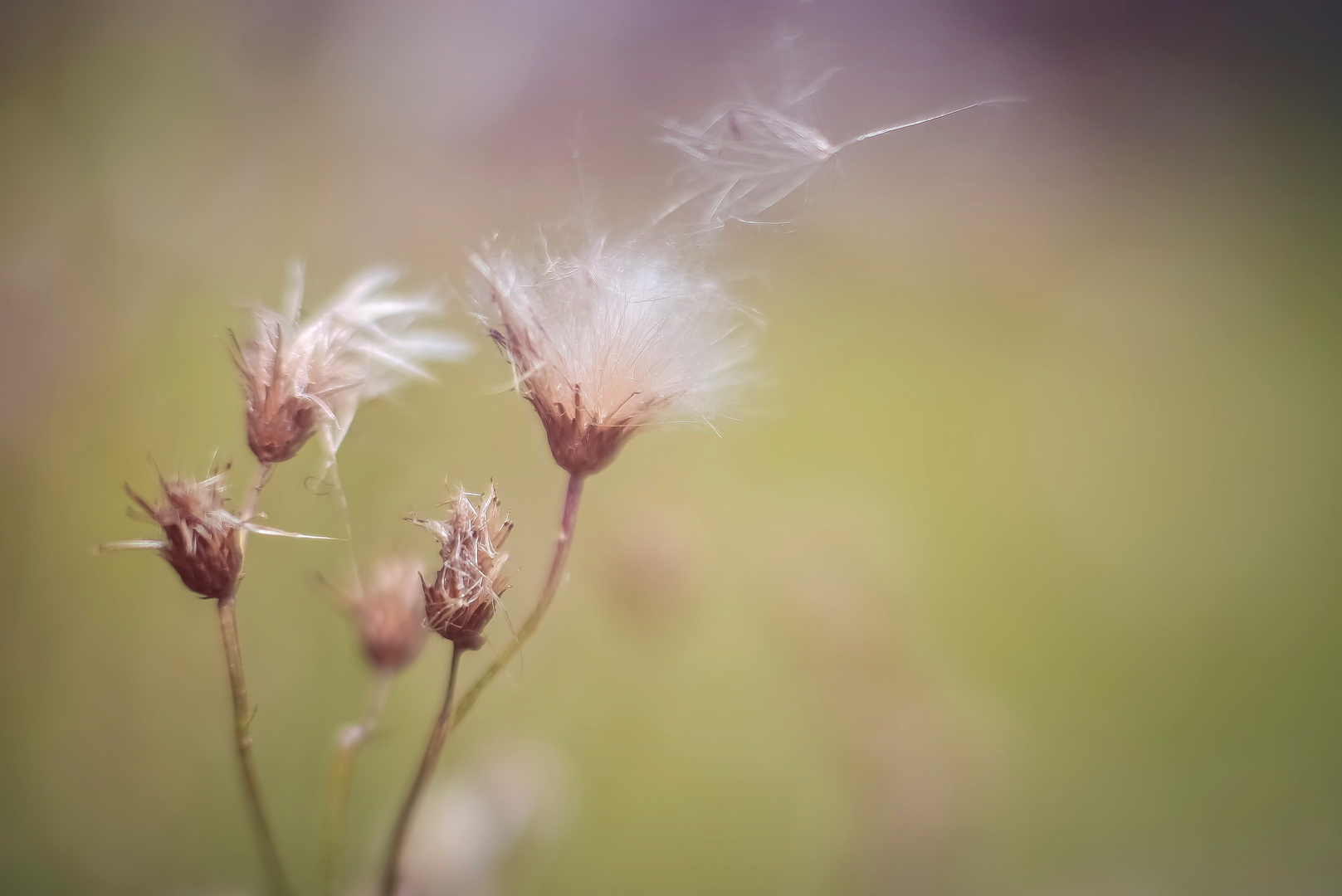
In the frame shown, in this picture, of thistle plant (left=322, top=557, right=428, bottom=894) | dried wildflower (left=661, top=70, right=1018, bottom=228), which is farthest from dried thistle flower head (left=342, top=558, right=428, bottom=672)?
dried wildflower (left=661, top=70, right=1018, bottom=228)

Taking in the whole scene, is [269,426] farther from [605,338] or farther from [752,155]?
[752,155]

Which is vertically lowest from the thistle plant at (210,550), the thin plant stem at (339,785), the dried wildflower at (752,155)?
the thin plant stem at (339,785)

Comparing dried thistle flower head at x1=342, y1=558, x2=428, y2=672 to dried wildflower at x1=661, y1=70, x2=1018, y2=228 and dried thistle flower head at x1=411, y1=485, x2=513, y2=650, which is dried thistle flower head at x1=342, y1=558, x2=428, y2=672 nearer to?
dried thistle flower head at x1=411, y1=485, x2=513, y2=650

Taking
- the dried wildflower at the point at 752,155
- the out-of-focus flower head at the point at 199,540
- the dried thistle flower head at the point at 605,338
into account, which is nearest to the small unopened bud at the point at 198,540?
the out-of-focus flower head at the point at 199,540

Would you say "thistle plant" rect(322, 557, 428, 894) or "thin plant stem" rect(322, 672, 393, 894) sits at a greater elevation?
"thistle plant" rect(322, 557, 428, 894)

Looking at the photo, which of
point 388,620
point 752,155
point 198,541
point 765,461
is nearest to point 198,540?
point 198,541

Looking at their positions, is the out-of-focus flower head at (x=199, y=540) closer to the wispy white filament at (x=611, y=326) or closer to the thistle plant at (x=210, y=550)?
the thistle plant at (x=210, y=550)
